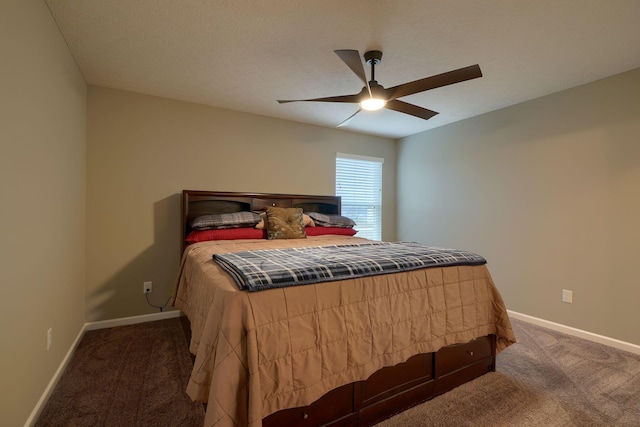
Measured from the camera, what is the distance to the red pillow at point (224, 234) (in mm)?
2936

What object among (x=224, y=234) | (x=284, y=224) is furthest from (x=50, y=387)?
(x=284, y=224)

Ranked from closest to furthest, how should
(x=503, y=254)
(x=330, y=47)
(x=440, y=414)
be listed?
(x=440, y=414)
(x=330, y=47)
(x=503, y=254)

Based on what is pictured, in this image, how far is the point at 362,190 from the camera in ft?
15.3

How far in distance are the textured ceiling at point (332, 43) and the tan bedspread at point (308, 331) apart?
163 cm

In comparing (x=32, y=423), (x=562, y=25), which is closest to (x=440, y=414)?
(x=32, y=423)

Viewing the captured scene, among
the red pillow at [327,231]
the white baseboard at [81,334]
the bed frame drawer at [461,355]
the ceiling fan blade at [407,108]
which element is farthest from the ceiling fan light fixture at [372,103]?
the white baseboard at [81,334]

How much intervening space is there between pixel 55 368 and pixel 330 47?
297 cm

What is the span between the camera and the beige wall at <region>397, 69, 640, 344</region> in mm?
2553

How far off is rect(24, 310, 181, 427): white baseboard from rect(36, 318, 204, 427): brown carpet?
0.04 metres

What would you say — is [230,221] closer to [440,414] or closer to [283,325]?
[283,325]

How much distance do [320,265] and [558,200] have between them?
2871 millimetres

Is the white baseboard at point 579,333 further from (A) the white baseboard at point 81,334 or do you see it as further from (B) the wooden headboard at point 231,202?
(A) the white baseboard at point 81,334

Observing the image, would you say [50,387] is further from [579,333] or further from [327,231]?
[579,333]

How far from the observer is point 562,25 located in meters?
1.93
